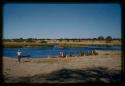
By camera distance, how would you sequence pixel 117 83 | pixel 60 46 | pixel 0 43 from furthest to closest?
pixel 60 46 < pixel 117 83 < pixel 0 43

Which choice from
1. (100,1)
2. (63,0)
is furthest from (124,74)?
(63,0)

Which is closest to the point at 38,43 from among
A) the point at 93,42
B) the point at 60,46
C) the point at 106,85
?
the point at 60,46

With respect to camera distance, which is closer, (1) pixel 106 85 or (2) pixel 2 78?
(2) pixel 2 78

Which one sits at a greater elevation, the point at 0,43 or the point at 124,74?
the point at 0,43

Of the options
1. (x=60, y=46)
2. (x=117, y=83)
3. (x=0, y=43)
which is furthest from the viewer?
(x=60, y=46)

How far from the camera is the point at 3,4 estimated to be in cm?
354

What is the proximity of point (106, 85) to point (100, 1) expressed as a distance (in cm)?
141

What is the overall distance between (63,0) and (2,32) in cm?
104

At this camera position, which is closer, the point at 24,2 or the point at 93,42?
the point at 24,2

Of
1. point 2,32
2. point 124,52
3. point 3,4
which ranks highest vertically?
point 3,4

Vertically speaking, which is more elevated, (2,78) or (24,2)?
(24,2)

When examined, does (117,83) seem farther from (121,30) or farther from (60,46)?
(60,46)

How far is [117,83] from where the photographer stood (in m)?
3.88

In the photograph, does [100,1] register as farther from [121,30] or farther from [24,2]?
[24,2]
